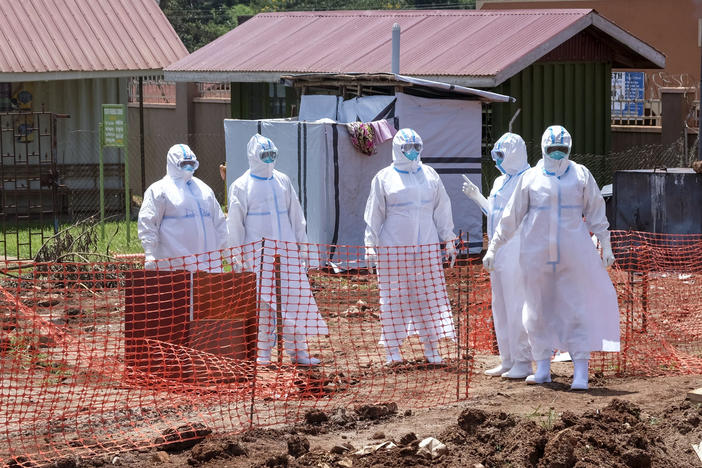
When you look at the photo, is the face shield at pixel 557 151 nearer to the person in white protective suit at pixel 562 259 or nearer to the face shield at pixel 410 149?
the person in white protective suit at pixel 562 259

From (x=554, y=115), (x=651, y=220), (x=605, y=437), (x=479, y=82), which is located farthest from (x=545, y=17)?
Answer: (x=605, y=437)

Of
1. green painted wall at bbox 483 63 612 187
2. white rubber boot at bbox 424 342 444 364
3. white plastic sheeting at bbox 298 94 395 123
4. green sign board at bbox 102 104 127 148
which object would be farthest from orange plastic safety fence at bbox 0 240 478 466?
green painted wall at bbox 483 63 612 187

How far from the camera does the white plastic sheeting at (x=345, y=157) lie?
14148mm

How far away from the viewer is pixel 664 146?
18.9 m

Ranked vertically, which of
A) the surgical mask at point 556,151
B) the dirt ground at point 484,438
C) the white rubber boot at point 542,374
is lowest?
the dirt ground at point 484,438

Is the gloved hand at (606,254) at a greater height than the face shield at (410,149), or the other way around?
the face shield at (410,149)

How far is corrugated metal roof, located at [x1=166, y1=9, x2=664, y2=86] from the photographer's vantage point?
16.7 m

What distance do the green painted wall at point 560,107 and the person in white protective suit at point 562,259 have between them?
8515mm

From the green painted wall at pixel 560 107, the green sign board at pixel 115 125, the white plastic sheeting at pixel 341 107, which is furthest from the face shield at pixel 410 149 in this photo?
the green painted wall at pixel 560 107

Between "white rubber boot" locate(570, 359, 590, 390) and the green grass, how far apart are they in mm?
7006

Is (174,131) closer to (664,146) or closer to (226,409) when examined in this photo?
(664,146)

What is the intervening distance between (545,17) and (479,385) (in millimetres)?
10385

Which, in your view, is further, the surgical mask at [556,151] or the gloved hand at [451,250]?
the gloved hand at [451,250]

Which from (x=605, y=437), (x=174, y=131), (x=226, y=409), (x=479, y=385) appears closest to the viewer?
(x=605, y=437)
